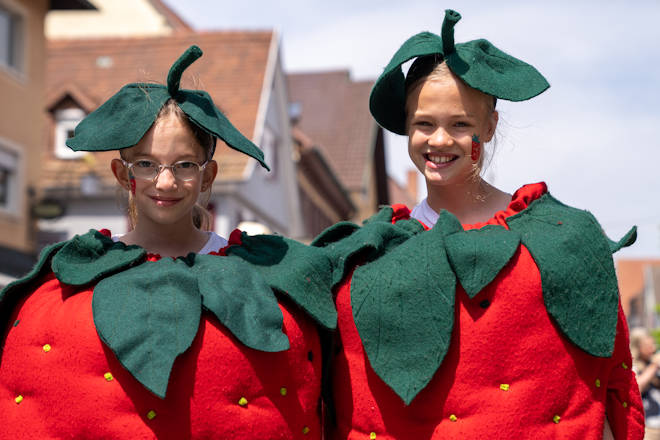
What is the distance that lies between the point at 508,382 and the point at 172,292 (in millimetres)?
951

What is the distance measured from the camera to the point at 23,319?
2.72m

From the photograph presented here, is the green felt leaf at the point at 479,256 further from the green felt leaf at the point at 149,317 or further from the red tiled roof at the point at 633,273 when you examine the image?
the red tiled roof at the point at 633,273

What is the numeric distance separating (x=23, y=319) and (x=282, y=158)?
17510 mm

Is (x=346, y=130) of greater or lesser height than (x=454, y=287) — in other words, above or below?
below

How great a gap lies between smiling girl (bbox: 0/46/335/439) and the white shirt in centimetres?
1

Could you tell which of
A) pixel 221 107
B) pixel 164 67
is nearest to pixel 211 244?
pixel 221 107

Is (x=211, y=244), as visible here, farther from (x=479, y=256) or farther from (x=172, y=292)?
(x=479, y=256)

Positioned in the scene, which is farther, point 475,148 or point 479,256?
point 475,148

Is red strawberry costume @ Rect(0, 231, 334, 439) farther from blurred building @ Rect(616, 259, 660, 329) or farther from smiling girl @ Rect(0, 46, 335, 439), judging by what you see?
blurred building @ Rect(616, 259, 660, 329)

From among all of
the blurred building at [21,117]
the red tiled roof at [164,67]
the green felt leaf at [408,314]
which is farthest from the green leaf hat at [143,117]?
the red tiled roof at [164,67]

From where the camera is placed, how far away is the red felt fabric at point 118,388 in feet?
8.38

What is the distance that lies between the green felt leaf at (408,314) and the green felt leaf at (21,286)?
893mm

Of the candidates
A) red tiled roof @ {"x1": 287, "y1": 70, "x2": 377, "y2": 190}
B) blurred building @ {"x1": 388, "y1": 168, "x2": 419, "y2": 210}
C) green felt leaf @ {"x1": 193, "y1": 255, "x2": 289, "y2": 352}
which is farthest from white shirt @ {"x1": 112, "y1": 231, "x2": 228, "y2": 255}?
blurred building @ {"x1": 388, "y1": 168, "x2": 419, "y2": 210}

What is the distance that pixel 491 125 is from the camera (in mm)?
2971
